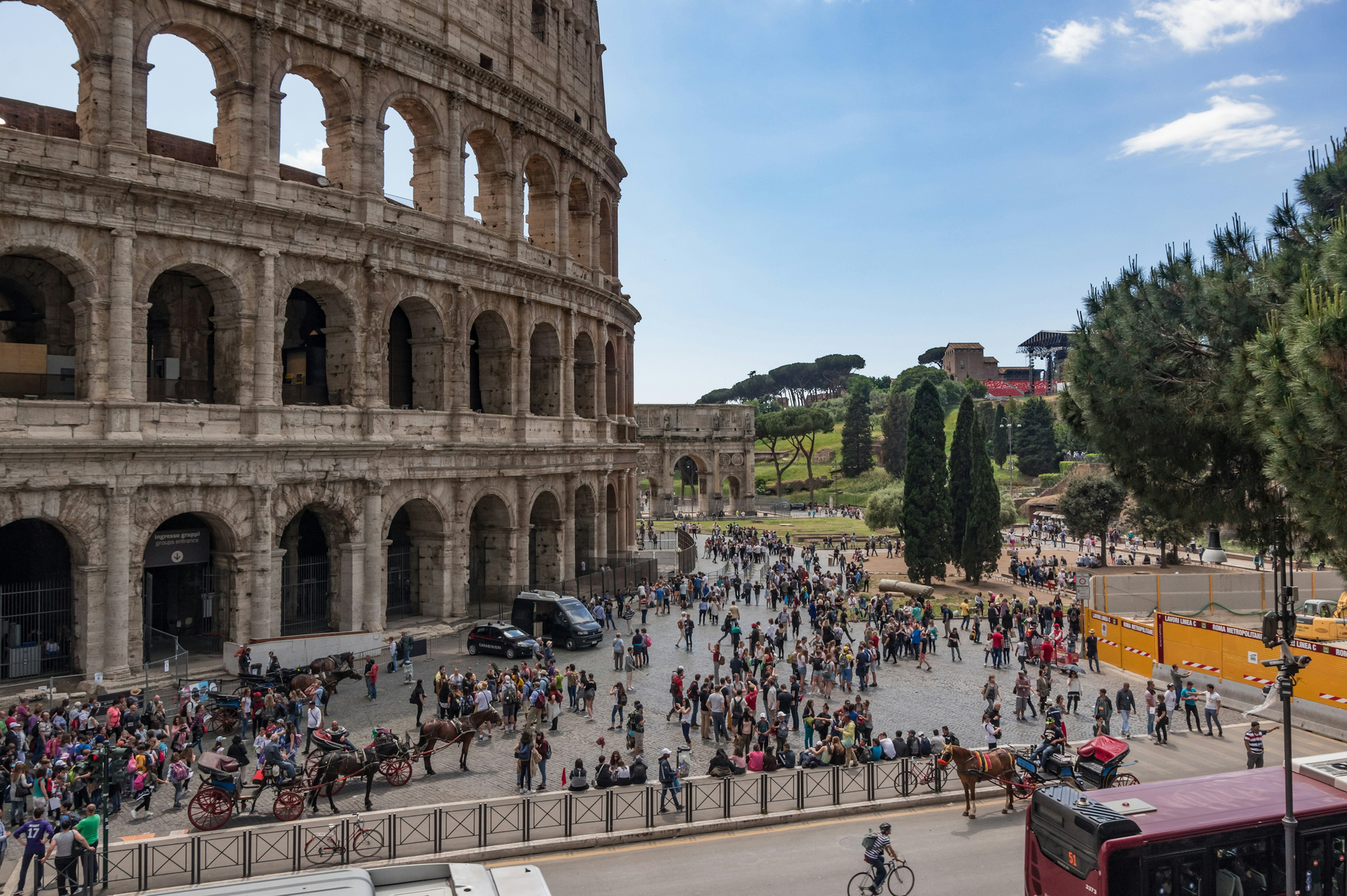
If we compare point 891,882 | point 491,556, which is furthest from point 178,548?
point 891,882

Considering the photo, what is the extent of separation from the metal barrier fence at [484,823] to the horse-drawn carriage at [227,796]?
1.89 feet

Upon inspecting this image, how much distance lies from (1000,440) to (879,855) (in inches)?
3921

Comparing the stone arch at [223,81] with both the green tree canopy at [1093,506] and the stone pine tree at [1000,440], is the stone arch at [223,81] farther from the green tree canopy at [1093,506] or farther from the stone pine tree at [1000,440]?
the stone pine tree at [1000,440]

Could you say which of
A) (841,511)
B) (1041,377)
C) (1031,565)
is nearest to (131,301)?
(1031,565)

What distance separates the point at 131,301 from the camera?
2155 cm

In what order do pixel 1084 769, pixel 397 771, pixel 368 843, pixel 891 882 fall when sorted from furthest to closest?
pixel 397 771, pixel 1084 769, pixel 368 843, pixel 891 882

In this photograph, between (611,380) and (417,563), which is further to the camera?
(611,380)

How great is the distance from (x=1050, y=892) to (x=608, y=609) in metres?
21.8

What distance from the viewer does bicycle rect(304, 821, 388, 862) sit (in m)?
12.4

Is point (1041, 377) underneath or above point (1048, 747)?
above

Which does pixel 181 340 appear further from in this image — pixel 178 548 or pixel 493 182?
pixel 493 182

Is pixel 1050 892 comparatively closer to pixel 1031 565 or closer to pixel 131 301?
pixel 131 301

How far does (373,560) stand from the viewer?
2645cm

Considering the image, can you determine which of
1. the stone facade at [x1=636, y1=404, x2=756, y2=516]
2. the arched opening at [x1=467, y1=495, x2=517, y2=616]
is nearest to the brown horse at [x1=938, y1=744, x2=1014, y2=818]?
the arched opening at [x1=467, y1=495, x2=517, y2=616]
